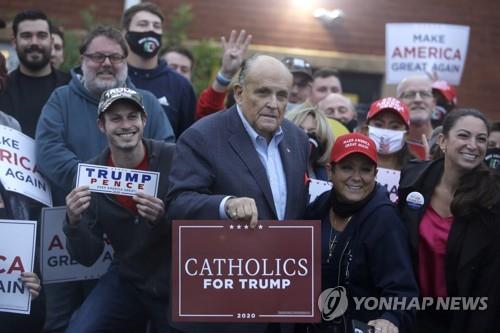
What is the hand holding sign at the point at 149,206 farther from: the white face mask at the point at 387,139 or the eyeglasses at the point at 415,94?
the eyeglasses at the point at 415,94

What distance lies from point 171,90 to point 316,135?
1.41 meters

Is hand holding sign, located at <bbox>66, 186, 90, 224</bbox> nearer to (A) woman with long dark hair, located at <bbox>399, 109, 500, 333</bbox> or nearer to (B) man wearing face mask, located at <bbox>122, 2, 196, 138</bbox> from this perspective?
(A) woman with long dark hair, located at <bbox>399, 109, 500, 333</bbox>

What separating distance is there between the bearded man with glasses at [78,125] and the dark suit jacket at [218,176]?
1.18 meters

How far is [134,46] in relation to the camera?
767 centimetres

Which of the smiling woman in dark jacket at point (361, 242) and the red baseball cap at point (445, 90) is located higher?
the red baseball cap at point (445, 90)

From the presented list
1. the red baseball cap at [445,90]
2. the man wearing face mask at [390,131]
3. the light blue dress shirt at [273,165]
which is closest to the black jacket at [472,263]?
the light blue dress shirt at [273,165]

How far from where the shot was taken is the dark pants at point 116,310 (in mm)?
5785

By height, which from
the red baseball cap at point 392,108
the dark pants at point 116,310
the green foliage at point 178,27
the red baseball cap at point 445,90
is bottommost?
the dark pants at point 116,310

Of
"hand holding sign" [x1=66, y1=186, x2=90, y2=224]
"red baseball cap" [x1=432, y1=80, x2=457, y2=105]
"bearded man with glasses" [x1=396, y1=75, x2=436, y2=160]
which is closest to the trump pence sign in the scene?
"hand holding sign" [x1=66, y1=186, x2=90, y2=224]

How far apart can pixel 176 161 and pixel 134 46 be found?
258 centimetres

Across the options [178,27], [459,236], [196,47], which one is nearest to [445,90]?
[459,236]

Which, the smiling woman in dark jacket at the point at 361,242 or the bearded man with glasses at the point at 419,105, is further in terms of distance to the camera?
the bearded man with glasses at the point at 419,105

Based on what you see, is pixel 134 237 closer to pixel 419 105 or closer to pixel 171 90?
pixel 171 90

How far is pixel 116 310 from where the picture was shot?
5.88 metres
